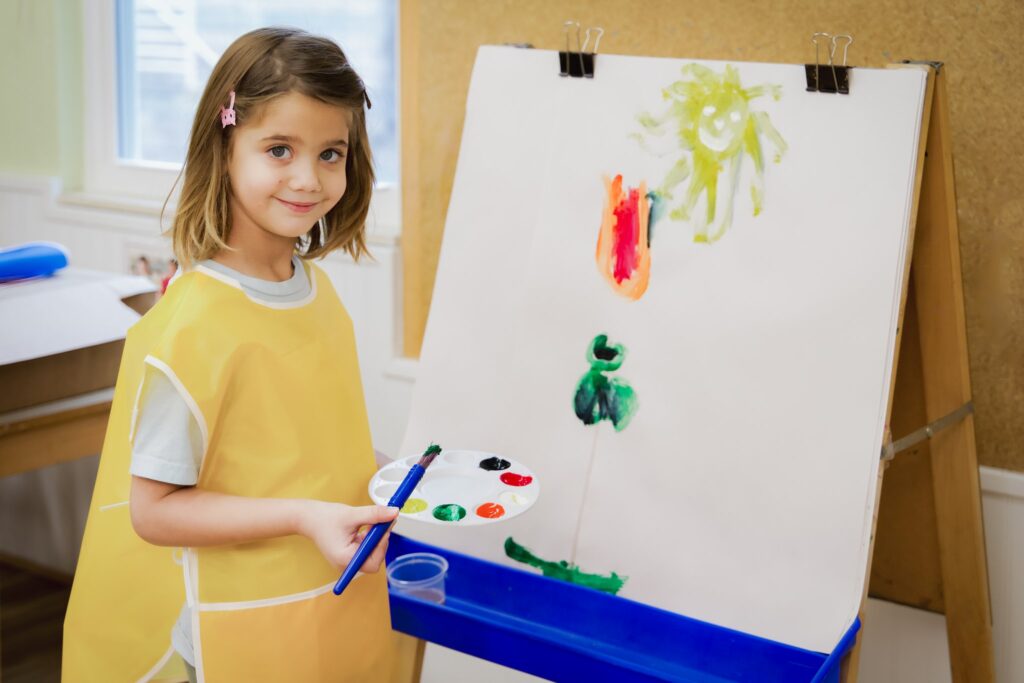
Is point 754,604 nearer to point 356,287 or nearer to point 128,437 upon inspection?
point 128,437

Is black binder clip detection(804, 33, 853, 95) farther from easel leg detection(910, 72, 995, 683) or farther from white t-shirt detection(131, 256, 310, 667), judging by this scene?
white t-shirt detection(131, 256, 310, 667)

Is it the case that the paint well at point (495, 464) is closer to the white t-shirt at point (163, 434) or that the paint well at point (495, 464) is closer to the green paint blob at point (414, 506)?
the green paint blob at point (414, 506)

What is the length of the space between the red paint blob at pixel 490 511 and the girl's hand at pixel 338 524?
12cm

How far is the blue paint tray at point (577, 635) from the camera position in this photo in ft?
3.55

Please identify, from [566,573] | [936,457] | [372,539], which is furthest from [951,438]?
[372,539]

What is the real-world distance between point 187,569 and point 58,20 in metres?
1.84

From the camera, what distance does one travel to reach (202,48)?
7.48ft

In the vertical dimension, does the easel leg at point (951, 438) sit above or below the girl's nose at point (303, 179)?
below

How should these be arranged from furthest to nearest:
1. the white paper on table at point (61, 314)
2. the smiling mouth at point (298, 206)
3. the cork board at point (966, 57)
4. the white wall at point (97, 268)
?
1. the white wall at point (97, 268)
2. the white paper on table at point (61, 314)
3. the cork board at point (966, 57)
4. the smiling mouth at point (298, 206)

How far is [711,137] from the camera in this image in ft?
4.11

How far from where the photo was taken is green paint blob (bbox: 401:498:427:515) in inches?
40.6

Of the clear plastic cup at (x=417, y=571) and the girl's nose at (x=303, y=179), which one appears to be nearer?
the girl's nose at (x=303, y=179)

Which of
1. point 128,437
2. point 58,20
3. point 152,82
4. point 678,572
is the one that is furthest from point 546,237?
point 58,20

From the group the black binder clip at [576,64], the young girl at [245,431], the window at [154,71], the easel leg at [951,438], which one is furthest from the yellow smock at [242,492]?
the window at [154,71]
